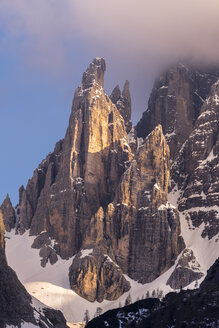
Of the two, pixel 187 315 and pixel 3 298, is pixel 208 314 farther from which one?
pixel 3 298

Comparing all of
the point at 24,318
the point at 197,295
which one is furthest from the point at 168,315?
the point at 24,318

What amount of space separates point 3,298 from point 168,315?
1348 inches

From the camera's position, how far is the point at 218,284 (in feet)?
643

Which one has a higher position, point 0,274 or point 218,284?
point 0,274

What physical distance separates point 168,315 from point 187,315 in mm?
8142

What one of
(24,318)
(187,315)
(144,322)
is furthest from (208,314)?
(24,318)

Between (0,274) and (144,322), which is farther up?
(0,274)

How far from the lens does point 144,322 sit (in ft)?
649

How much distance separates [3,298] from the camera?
197m

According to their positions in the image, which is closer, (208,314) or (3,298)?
(208,314)

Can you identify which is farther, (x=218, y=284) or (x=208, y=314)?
(x=218, y=284)

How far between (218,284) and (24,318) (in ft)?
135

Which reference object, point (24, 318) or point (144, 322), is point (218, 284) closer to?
point (144, 322)

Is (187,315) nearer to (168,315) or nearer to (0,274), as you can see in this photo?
(168,315)
